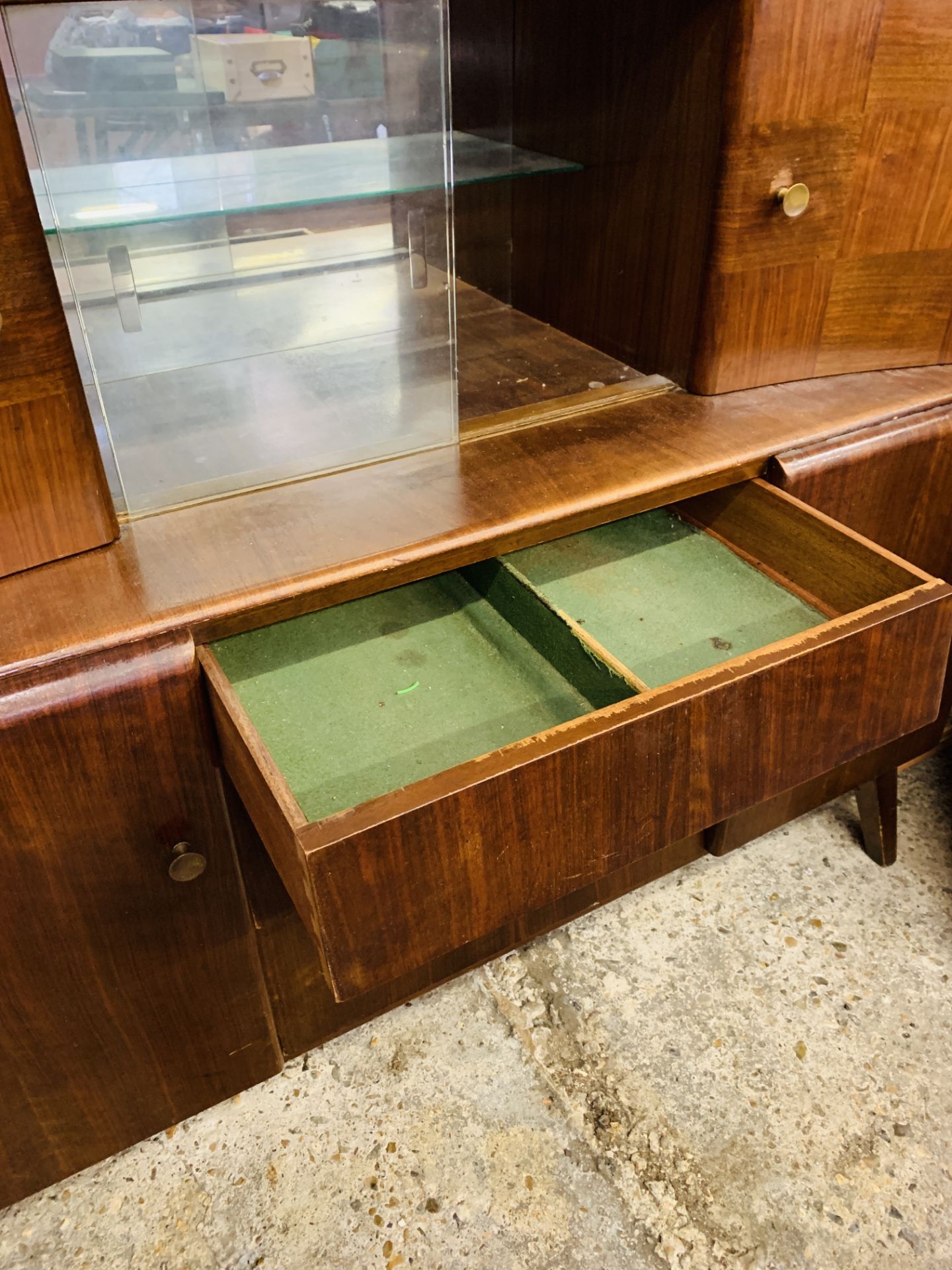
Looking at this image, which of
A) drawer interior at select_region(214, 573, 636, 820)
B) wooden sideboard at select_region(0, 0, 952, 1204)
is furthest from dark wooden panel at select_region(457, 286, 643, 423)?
drawer interior at select_region(214, 573, 636, 820)

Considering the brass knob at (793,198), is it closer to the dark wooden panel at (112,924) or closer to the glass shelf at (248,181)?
the glass shelf at (248,181)

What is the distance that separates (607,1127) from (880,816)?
0.52 meters

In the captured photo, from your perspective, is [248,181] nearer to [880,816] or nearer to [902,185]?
[902,185]

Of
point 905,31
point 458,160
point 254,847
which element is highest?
point 905,31

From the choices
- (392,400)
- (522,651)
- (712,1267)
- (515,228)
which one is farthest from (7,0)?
(712,1267)

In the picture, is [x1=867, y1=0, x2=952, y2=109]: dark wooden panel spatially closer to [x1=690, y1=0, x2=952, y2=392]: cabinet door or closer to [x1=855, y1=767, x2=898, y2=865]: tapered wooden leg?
[x1=690, y1=0, x2=952, y2=392]: cabinet door

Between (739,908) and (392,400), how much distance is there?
0.73 m

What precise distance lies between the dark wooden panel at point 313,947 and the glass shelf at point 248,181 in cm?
45

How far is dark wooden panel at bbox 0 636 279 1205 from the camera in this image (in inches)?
26.3

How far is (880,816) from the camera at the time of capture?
1.21 m

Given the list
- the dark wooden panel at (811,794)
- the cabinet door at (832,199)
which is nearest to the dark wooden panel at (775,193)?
the cabinet door at (832,199)

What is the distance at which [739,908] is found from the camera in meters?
1.19

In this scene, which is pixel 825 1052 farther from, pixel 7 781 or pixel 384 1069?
pixel 7 781

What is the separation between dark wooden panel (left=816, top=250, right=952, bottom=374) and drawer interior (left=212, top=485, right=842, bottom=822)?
0.85 feet
